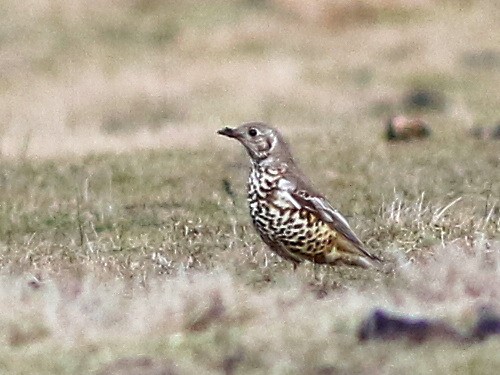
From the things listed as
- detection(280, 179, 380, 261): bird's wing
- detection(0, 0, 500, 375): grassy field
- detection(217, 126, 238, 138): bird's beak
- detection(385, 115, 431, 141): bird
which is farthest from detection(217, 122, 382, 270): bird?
detection(385, 115, 431, 141): bird

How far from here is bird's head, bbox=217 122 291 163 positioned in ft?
30.6

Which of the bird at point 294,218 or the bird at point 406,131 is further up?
the bird at point 294,218

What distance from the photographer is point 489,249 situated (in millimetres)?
9133

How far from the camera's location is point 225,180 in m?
11.8

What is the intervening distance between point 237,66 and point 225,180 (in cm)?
1334

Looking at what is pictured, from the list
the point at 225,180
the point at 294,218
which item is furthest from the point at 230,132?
the point at 225,180

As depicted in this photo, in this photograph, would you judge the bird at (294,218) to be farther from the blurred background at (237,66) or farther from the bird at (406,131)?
the blurred background at (237,66)

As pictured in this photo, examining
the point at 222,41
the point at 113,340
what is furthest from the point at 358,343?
the point at 222,41

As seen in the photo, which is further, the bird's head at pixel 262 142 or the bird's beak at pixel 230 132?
the bird's beak at pixel 230 132

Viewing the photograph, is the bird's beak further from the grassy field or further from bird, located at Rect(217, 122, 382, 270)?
the grassy field

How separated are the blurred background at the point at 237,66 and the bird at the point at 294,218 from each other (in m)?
8.03

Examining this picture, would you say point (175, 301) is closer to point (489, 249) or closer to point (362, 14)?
point (489, 249)

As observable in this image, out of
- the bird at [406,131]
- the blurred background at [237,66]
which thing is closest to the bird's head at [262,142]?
the bird at [406,131]

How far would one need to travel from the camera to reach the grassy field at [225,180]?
23.4 ft
